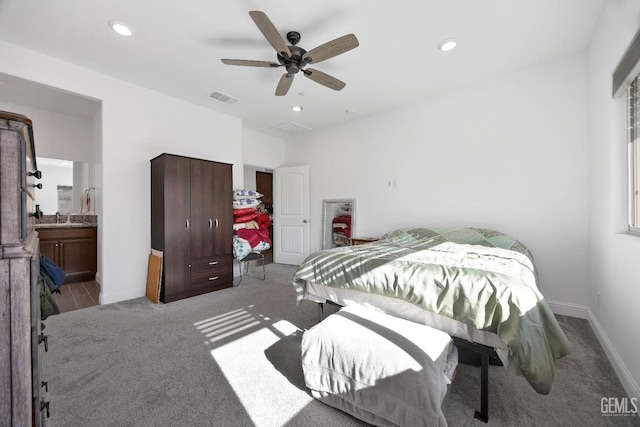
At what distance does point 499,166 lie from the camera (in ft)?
10.5

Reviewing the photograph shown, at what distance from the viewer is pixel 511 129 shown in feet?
10.3

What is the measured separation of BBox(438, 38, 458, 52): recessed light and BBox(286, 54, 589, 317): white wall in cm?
106

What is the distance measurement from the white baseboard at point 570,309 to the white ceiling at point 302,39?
109 inches

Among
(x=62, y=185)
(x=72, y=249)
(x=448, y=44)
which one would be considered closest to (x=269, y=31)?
(x=448, y=44)

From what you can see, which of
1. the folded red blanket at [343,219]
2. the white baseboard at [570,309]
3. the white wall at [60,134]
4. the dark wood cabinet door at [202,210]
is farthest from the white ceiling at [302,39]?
the white baseboard at [570,309]

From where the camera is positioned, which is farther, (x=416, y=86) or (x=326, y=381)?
(x=416, y=86)

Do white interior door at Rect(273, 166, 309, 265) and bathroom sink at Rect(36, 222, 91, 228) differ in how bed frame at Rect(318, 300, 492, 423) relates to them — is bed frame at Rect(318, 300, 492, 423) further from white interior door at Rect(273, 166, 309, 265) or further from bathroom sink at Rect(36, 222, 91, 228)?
bathroom sink at Rect(36, 222, 91, 228)

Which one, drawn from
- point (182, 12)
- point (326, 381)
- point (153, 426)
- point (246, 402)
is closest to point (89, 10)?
point (182, 12)

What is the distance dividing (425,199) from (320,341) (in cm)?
294

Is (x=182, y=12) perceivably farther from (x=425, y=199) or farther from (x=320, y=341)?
A: (x=425, y=199)

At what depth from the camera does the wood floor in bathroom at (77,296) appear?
3.03 m

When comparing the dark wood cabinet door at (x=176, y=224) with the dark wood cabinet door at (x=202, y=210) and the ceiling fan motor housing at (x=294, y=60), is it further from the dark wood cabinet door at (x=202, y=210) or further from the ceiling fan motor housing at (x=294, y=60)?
the ceiling fan motor housing at (x=294, y=60)

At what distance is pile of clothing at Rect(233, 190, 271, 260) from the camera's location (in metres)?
3.96

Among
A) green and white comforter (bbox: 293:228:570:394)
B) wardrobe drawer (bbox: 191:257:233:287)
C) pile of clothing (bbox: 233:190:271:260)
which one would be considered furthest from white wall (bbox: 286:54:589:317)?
wardrobe drawer (bbox: 191:257:233:287)
